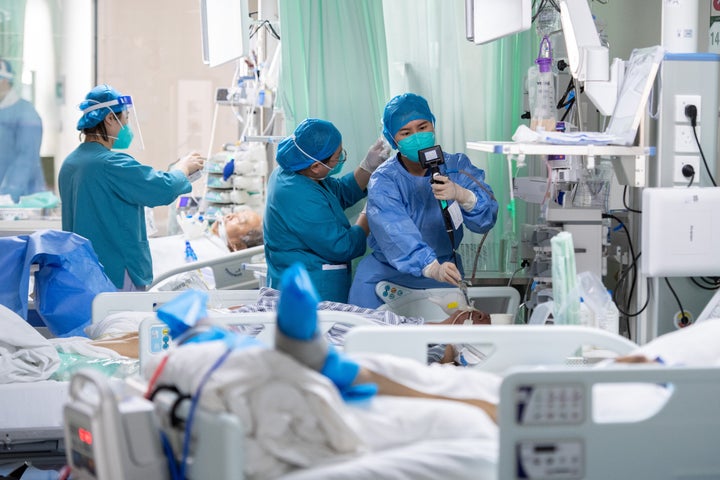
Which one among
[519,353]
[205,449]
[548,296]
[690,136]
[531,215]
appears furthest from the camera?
[531,215]

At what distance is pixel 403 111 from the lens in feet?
14.6

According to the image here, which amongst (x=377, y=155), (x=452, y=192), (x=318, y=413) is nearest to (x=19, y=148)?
(x=377, y=155)

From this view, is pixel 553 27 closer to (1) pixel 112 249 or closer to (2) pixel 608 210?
(2) pixel 608 210

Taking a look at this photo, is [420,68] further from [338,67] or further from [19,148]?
[19,148]

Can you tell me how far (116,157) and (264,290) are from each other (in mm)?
1356

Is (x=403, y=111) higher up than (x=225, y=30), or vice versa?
(x=225, y=30)

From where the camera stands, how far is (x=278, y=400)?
2059 mm

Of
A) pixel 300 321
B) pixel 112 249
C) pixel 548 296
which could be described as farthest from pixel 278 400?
pixel 112 249

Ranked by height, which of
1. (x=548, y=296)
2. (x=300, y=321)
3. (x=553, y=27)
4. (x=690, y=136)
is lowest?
(x=548, y=296)

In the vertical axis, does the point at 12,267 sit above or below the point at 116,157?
below

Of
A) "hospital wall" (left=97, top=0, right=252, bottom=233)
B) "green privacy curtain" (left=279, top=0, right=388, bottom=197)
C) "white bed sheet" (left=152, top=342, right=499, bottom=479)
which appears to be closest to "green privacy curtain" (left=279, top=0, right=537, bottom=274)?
"green privacy curtain" (left=279, top=0, right=388, bottom=197)

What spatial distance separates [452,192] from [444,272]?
0.41 m

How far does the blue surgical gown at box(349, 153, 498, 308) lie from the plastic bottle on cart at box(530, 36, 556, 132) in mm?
431

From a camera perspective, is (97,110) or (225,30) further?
(97,110)
